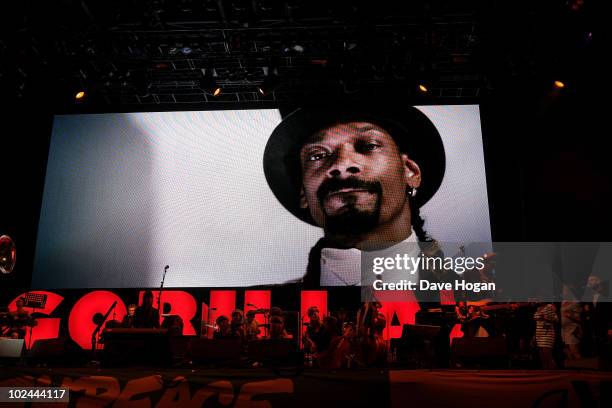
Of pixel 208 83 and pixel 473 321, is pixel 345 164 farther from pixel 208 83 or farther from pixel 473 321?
pixel 473 321

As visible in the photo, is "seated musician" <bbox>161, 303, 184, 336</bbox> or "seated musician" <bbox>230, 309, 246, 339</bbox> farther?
"seated musician" <bbox>230, 309, 246, 339</bbox>

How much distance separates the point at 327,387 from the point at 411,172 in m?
6.42

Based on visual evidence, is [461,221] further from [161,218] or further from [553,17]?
[161,218]

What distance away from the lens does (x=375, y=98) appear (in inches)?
396

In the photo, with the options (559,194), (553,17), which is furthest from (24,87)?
(559,194)

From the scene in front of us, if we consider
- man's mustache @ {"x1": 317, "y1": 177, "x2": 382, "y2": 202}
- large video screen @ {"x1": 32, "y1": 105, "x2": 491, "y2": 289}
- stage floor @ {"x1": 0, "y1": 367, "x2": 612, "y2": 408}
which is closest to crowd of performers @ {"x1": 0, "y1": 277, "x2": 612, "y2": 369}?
large video screen @ {"x1": 32, "y1": 105, "x2": 491, "y2": 289}

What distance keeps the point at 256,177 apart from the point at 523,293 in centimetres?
497

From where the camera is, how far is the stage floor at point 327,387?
3.61 m

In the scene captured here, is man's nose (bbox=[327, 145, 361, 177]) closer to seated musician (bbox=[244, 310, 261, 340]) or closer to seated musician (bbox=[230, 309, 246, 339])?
seated musician (bbox=[244, 310, 261, 340])

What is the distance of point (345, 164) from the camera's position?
31.2 feet

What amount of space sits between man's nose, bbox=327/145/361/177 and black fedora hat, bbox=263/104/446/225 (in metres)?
0.60

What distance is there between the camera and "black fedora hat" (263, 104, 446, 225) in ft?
31.2

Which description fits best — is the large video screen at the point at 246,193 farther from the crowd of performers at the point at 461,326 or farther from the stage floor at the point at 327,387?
the stage floor at the point at 327,387

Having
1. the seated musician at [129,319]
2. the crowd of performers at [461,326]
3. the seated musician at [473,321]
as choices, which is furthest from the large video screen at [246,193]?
the seated musician at [473,321]
